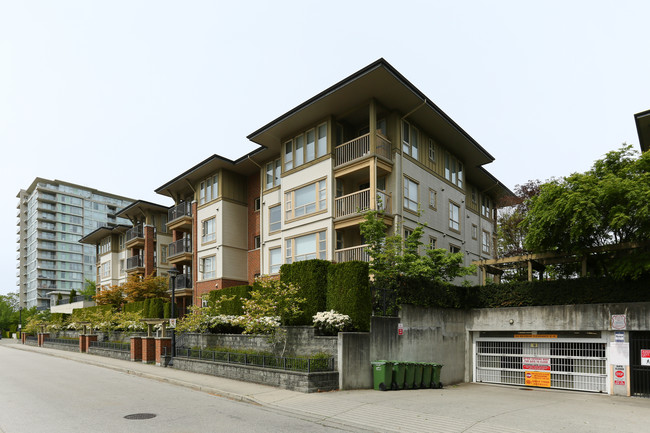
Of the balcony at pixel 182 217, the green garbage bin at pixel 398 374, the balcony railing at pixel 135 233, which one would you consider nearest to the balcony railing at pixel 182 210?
the balcony at pixel 182 217

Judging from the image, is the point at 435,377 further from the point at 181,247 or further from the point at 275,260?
the point at 181,247

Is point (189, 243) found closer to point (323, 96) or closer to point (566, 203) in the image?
point (323, 96)

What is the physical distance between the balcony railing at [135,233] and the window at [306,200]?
2750cm

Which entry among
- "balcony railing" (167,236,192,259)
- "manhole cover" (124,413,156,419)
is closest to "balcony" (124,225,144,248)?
"balcony railing" (167,236,192,259)

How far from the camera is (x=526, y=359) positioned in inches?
846

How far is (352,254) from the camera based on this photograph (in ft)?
80.7

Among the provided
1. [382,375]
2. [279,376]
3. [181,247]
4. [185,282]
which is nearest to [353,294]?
[382,375]

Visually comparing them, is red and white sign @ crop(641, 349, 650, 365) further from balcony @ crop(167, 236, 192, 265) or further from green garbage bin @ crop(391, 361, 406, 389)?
balcony @ crop(167, 236, 192, 265)

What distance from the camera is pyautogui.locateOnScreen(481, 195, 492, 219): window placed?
1512 inches

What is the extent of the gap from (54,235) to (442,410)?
128690mm

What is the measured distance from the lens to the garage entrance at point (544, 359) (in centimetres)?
1939

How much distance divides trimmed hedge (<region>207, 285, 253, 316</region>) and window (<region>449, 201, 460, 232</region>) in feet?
45.5

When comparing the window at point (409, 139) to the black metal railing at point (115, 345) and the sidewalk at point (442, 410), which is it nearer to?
the sidewalk at point (442, 410)

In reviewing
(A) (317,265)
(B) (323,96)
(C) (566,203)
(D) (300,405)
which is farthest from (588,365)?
(B) (323,96)
